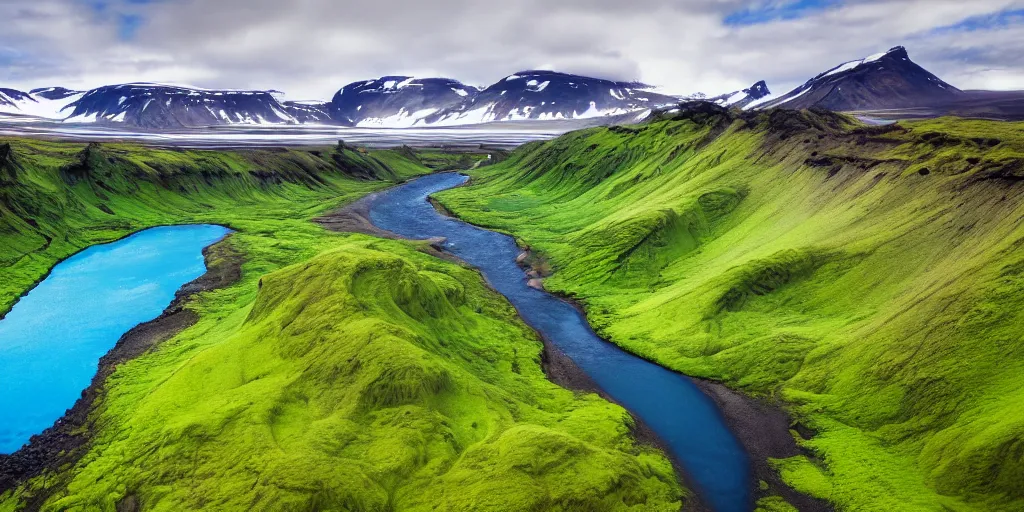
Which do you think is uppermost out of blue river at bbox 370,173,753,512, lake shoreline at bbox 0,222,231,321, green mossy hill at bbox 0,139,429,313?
green mossy hill at bbox 0,139,429,313

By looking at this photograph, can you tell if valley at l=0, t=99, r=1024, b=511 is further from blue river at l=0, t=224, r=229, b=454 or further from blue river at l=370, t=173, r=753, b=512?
blue river at l=0, t=224, r=229, b=454

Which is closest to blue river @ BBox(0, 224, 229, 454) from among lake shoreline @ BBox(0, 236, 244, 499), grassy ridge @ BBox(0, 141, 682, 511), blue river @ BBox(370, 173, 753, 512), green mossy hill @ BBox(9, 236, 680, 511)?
lake shoreline @ BBox(0, 236, 244, 499)

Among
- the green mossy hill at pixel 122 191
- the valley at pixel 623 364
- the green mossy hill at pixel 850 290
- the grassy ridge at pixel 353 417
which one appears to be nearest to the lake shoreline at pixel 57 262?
the green mossy hill at pixel 122 191

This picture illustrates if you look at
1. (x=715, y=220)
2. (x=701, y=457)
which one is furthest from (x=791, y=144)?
(x=701, y=457)

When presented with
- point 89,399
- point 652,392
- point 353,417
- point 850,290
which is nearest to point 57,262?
point 89,399

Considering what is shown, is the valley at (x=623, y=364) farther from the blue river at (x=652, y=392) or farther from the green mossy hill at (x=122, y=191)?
the green mossy hill at (x=122, y=191)

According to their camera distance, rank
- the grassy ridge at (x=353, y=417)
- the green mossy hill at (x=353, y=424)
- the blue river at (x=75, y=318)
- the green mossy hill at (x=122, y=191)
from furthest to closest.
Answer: the green mossy hill at (x=122, y=191) < the blue river at (x=75, y=318) < the grassy ridge at (x=353, y=417) < the green mossy hill at (x=353, y=424)

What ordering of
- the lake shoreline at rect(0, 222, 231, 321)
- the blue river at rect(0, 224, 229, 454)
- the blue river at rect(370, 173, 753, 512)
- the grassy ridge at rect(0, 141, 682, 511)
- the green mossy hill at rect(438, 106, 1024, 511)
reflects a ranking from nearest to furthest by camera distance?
the grassy ridge at rect(0, 141, 682, 511) → the green mossy hill at rect(438, 106, 1024, 511) → the blue river at rect(370, 173, 753, 512) → the blue river at rect(0, 224, 229, 454) → the lake shoreline at rect(0, 222, 231, 321)

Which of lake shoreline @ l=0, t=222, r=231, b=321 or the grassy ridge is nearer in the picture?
the grassy ridge
